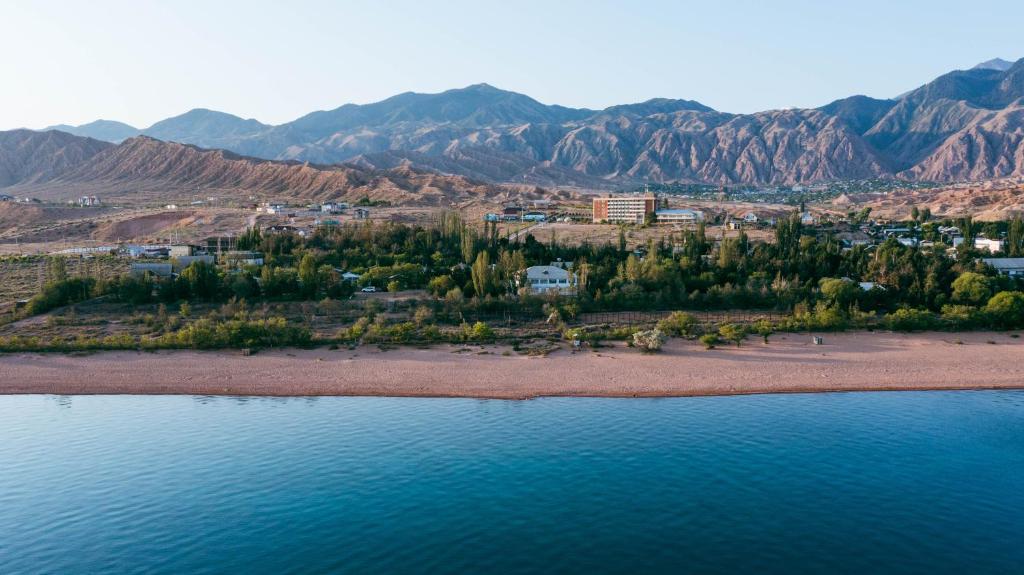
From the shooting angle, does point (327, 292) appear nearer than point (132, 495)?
No

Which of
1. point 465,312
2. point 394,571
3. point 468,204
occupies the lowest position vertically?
point 394,571

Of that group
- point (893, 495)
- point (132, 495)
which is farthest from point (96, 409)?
point (893, 495)

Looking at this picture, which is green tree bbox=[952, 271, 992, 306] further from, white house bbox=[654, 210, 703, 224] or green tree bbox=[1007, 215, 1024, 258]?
white house bbox=[654, 210, 703, 224]

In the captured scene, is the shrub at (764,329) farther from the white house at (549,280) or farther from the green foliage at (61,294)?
the green foliage at (61,294)

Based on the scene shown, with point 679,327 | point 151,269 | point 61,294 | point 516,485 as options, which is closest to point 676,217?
point 679,327

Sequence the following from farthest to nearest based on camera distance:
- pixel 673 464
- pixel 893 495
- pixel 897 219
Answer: pixel 897 219, pixel 673 464, pixel 893 495

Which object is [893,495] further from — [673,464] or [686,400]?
[686,400]

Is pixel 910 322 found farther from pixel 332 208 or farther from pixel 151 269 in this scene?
pixel 332 208
